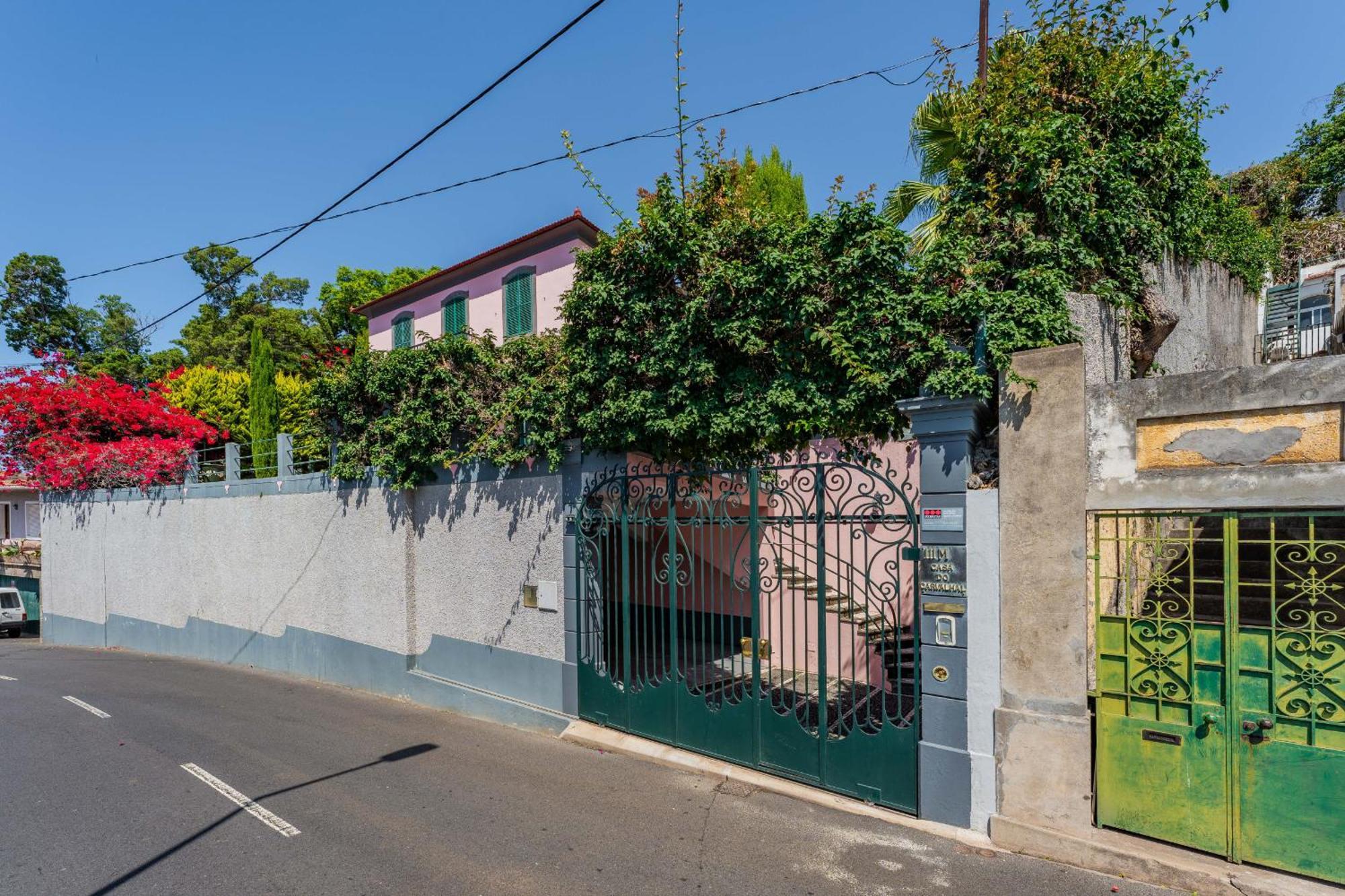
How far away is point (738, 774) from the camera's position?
6223 millimetres

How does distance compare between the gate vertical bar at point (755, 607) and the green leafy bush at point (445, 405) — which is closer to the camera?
the gate vertical bar at point (755, 607)

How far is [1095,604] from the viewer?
15.4ft

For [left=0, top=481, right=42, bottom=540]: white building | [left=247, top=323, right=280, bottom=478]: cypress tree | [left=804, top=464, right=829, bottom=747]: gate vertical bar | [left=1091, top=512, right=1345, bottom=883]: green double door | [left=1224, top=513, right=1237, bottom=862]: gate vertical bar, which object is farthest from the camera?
[left=0, top=481, right=42, bottom=540]: white building

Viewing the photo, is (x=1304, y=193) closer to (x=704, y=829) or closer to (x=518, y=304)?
(x=518, y=304)

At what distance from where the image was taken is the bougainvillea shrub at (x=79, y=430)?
53.2 feet

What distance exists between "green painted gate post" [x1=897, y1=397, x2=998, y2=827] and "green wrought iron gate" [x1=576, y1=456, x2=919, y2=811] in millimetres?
127

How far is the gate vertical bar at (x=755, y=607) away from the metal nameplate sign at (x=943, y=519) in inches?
54.9

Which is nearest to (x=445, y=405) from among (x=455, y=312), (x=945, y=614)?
(x=945, y=614)

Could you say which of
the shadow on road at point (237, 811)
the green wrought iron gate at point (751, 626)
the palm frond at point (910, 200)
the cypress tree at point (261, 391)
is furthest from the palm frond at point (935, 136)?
the cypress tree at point (261, 391)

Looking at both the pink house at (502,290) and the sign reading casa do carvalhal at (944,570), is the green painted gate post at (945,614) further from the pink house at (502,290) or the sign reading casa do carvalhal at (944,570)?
the pink house at (502,290)

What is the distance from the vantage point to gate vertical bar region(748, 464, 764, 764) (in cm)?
596

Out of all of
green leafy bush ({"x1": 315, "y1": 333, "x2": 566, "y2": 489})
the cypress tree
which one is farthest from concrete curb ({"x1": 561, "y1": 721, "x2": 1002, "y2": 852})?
the cypress tree

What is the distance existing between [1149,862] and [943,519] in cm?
238

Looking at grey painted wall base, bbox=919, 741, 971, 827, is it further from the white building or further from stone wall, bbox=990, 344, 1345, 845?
the white building
